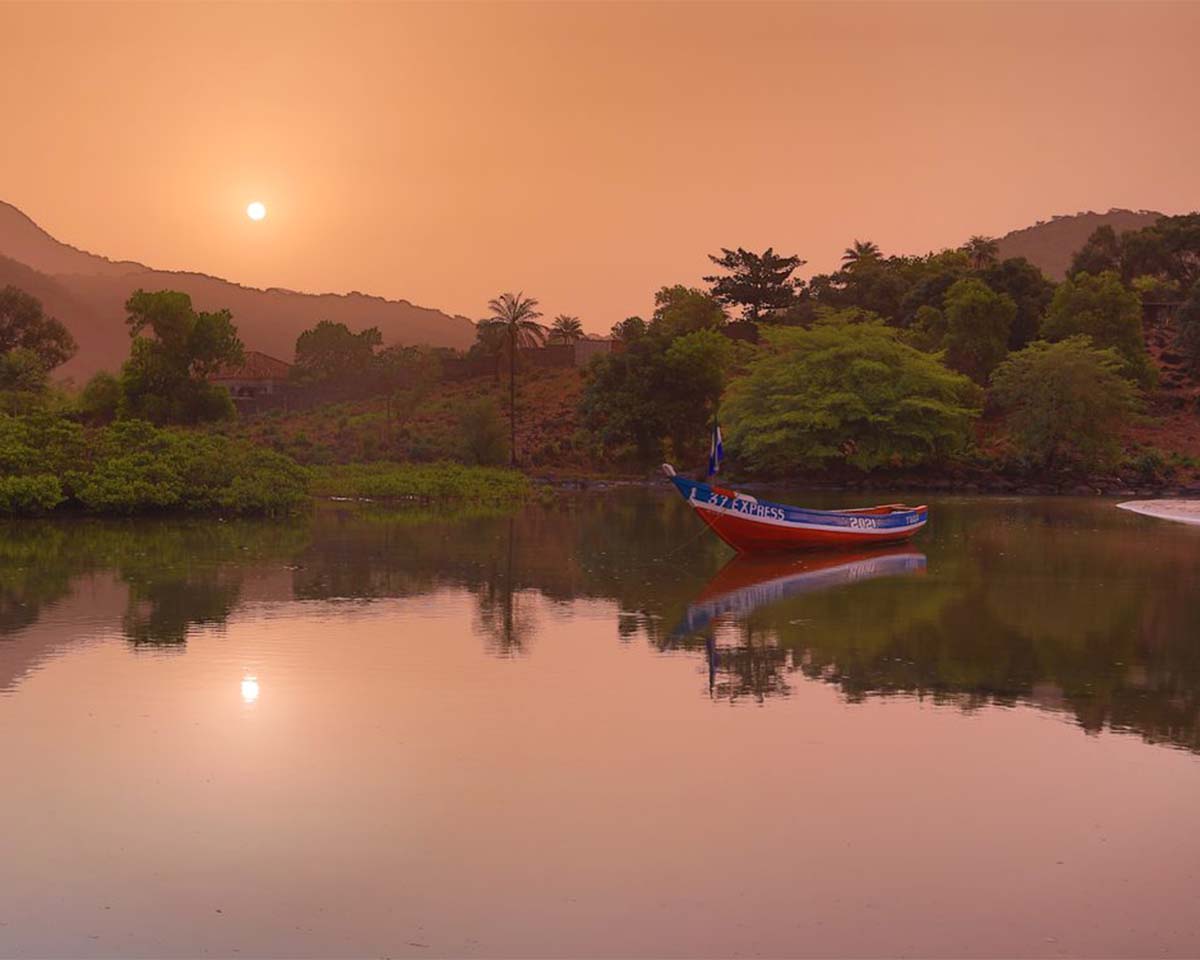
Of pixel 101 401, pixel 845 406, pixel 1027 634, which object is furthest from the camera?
pixel 101 401

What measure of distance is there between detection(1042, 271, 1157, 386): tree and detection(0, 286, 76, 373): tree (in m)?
75.9

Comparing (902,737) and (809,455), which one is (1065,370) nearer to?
(809,455)

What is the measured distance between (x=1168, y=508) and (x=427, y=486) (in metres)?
30.0

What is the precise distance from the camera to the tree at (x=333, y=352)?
113m

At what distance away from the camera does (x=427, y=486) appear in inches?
2285

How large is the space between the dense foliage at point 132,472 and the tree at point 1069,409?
40440 mm

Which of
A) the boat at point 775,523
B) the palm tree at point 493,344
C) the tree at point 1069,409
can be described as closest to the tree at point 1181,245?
the tree at point 1069,409

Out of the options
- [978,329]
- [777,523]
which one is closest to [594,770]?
[777,523]

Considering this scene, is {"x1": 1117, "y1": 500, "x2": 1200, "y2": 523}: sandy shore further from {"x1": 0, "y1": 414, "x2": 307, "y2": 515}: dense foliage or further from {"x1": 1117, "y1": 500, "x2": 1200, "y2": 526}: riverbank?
{"x1": 0, "y1": 414, "x2": 307, "y2": 515}: dense foliage

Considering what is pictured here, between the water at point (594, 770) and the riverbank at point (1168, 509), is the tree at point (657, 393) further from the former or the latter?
the water at point (594, 770)

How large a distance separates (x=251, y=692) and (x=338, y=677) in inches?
48.6

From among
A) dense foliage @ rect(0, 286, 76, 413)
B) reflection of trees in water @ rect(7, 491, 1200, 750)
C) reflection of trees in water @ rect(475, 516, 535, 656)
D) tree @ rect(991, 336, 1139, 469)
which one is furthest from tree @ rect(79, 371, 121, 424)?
reflection of trees in water @ rect(475, 516, 535, 656)

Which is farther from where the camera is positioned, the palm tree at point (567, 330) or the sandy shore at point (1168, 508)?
the palm tree at point (567, 330)

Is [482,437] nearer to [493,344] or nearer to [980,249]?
[493,344]
